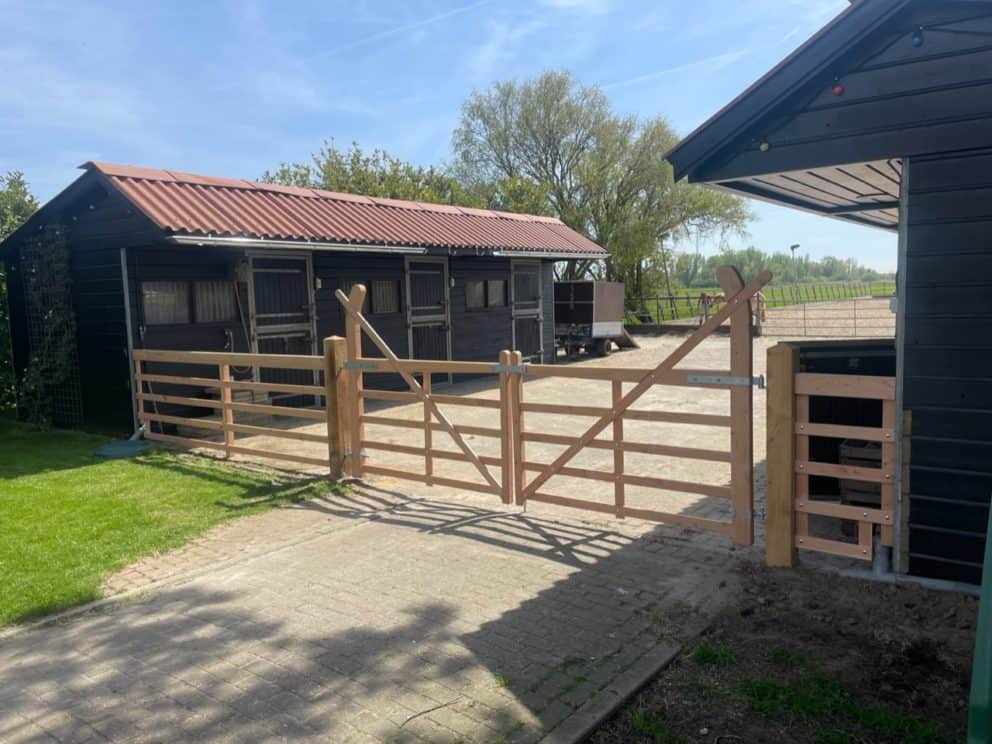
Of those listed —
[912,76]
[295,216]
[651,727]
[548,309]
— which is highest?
[295,216]

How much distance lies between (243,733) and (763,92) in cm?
449

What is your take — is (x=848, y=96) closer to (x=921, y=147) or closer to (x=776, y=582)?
(x=921, y=147)

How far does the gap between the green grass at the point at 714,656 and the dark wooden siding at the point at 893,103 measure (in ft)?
9.72

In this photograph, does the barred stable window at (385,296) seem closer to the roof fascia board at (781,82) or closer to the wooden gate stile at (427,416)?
the wooden gate stile at (427,416)

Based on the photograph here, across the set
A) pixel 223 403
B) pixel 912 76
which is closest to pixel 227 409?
pixel 223 403

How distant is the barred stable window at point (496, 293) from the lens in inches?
677

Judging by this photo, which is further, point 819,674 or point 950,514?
point 950,514

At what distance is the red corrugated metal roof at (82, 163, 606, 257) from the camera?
34.5 feet

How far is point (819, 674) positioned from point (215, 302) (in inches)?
393

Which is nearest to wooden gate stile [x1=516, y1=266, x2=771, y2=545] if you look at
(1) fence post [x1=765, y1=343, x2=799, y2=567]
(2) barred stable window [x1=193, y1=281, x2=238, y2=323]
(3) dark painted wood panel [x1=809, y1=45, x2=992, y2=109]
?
(1) fence post [x1=765, y1=343, x2=799, y2=567]

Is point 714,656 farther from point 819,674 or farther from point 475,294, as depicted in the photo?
point 475,294

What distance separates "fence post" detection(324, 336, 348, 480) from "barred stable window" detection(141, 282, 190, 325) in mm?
4265

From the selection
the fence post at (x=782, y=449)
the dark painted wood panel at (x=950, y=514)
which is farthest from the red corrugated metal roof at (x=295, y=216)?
the dark painted wood panel at (x=950, y=514)

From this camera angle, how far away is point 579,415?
6648 millimetres
